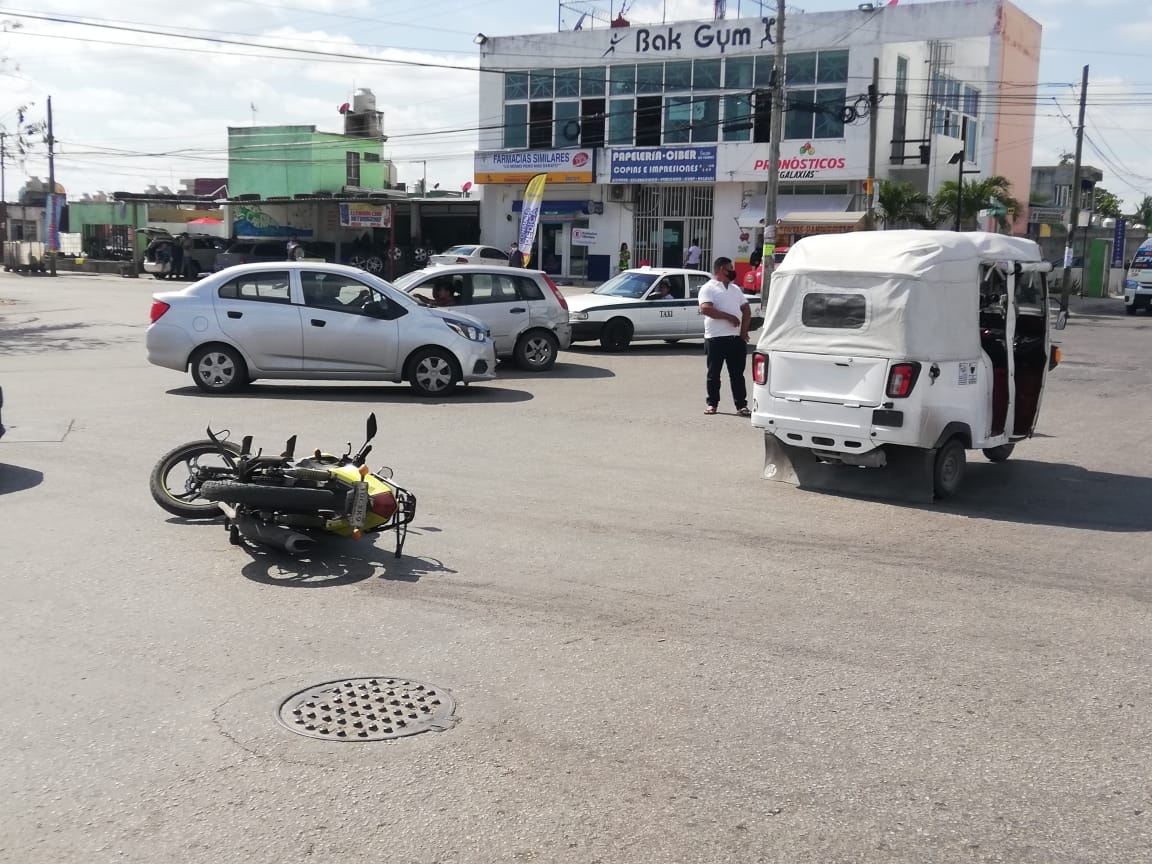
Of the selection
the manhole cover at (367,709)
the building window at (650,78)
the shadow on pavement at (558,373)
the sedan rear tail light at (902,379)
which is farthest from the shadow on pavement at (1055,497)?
the building window at (650,78)

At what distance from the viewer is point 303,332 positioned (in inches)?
587

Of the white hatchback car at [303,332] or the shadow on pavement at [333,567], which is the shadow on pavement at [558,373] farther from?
the shadow on pavement at [333,567]

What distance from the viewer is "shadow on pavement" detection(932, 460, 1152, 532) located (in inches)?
359

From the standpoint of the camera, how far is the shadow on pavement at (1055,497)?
9.12 meters

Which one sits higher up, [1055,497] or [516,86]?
[516,86]

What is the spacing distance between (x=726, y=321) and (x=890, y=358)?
4734 millimetres

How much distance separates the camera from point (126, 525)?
8039mm

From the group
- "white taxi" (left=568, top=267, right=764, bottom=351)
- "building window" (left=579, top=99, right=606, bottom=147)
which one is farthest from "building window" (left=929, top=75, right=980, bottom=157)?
"white taxi" (left=568, top=267, right=764, bottom=351)

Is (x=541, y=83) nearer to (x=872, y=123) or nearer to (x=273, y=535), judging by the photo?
(x=872, y=123)

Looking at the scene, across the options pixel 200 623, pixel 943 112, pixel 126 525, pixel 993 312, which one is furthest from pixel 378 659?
pixel 943 112

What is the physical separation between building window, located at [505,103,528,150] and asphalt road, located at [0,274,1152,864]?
42456 mm

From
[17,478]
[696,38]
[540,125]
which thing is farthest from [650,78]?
[17,478]

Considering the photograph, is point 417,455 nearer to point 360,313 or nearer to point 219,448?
point 219,448

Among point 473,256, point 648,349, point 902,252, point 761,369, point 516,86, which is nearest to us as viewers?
point 902,252
